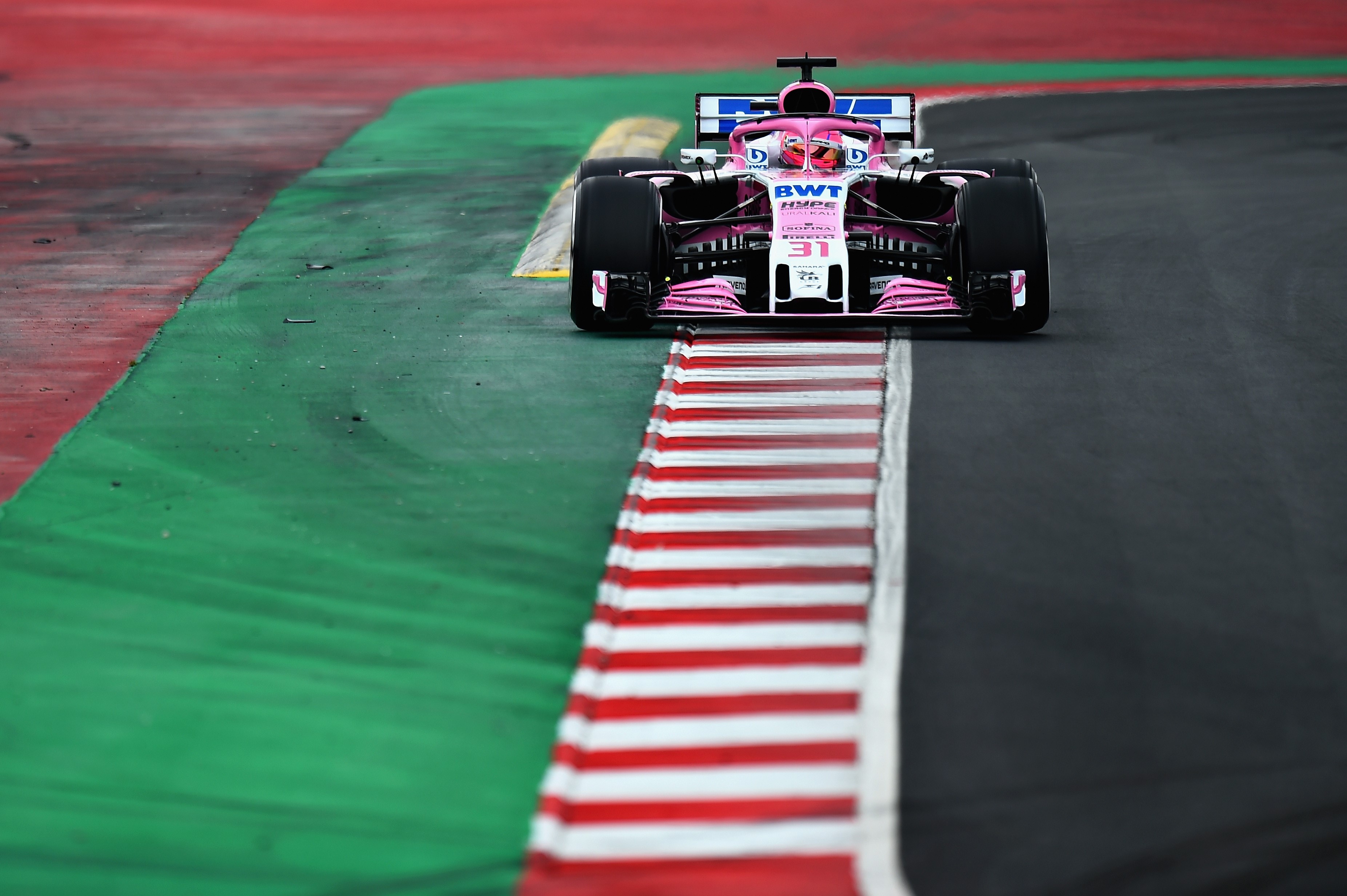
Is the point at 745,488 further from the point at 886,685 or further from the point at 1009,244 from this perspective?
the point at 1009,244

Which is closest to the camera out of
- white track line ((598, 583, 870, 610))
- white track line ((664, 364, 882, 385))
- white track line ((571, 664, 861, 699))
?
white track line ((571, 664, 861, 699))

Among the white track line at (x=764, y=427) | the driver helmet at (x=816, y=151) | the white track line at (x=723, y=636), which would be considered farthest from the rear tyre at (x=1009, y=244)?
the white track line at (x=723, y=636)

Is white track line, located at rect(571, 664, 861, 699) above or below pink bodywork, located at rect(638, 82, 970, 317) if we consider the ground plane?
below

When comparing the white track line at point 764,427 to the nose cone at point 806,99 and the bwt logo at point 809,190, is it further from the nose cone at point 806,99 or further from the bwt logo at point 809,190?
the nose cone at point 806,99

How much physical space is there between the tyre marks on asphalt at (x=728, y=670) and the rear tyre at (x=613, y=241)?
5.31 ft

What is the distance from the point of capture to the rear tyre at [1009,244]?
44.2ft

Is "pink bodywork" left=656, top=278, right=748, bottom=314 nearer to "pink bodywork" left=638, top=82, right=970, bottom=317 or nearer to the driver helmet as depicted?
"pink bodywork" left=638, top=82, right=970, bottom=317

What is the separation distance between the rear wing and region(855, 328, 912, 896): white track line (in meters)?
5.94

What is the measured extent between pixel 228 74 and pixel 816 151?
22.2 meters

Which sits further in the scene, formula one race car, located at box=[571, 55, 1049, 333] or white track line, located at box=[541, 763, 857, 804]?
formula one race car, located at box=[571, 55, 1049, 333]

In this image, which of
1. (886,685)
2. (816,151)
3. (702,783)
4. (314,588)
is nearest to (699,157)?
(816,151)

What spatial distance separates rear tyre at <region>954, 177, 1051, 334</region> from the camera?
13.5 m

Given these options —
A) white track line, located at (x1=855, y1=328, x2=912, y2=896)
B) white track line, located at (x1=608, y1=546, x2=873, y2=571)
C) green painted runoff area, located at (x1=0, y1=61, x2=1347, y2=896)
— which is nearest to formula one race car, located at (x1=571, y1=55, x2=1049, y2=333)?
green painted runoff area, located at (x1=0, y1=61, x2=1347, y2=896)

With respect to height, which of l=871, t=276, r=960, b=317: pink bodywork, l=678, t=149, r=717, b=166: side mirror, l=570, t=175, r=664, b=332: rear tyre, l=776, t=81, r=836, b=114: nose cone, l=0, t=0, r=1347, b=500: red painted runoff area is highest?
l=776, t=81, r=836, b=114: nose cone
